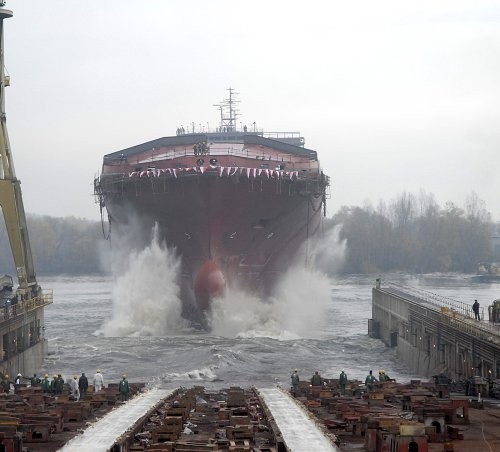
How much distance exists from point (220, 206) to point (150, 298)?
5604 mm

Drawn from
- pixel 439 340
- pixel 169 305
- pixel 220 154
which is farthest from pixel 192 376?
pixel 220 154

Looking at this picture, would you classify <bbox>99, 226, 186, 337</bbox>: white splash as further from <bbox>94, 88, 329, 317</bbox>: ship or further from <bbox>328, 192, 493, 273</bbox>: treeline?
<bbox>328, 192, 493, 273</bbox>: treeline

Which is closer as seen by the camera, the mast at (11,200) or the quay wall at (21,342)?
the quay wall at (21,342)

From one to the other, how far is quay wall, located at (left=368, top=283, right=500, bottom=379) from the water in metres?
0.80

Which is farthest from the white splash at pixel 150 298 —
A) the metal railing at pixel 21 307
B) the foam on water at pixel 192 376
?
the foam on water at pixel 192 376

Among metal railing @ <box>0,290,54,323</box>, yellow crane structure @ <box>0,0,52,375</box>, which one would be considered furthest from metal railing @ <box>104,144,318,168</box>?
metal railing @ <box>0,290,54,323</box>

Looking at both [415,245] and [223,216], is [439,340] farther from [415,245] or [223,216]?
[415,245]

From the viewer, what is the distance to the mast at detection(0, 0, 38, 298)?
38.6 meters

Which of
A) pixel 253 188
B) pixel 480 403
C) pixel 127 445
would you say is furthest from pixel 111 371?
pixel 127 445

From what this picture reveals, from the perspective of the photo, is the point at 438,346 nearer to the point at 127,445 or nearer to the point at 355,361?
the point at 355,361

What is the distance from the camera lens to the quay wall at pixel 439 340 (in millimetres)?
27516

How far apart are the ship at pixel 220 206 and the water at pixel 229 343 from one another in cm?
133

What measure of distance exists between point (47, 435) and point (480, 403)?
903 cm

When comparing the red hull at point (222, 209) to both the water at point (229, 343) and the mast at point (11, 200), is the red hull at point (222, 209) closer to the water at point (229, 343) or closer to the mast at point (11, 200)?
the water at point (229, 343)
